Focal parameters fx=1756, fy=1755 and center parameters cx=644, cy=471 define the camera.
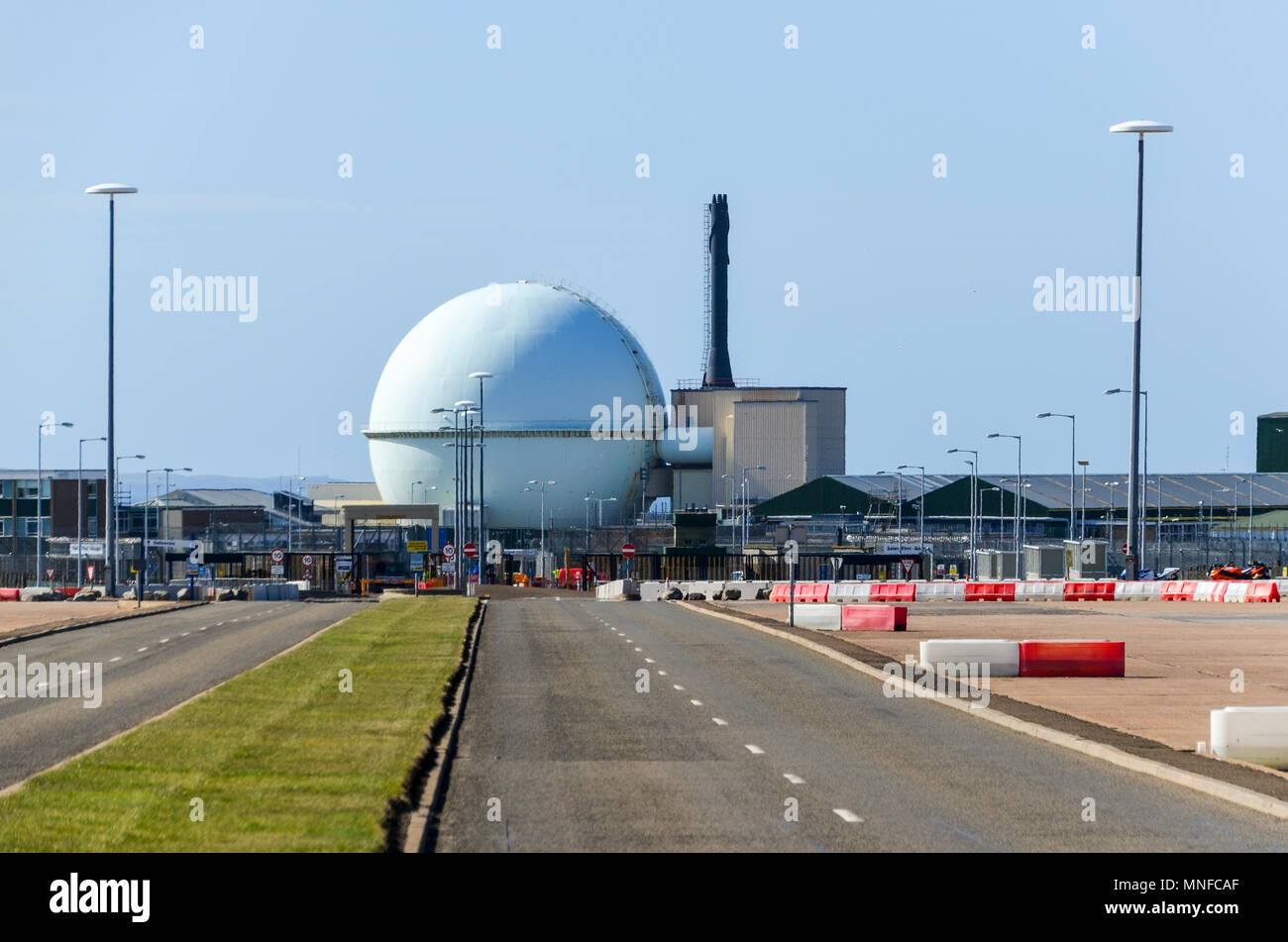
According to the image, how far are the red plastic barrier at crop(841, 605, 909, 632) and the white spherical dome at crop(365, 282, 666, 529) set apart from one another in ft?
254

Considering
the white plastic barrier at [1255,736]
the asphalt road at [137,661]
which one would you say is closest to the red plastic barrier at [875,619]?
the asphalt road at [137,661]

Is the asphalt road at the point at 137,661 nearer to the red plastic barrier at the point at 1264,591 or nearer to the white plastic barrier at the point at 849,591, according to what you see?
the white plastic barrier at the point at 849,591

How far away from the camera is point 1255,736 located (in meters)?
21.3

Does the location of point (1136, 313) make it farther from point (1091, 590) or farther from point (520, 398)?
point (520, 398)

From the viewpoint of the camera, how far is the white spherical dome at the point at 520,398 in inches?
5025

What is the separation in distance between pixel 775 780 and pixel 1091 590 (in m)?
53.6

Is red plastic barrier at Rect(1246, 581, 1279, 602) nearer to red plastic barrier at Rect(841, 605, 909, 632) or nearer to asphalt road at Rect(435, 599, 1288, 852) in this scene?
red plastic barrier at Rect(841, 605, 909, 632)

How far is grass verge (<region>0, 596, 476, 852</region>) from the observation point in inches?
560

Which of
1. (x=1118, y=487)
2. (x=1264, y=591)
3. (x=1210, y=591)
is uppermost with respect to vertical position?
(x=1118, y=487)

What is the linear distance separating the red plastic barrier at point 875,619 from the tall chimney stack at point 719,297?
94.1 metres

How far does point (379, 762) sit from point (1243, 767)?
9.94 m

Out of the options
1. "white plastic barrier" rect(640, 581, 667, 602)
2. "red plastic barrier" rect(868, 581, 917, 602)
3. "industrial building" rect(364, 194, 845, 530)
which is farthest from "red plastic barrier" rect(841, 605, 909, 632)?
"industrial building" rect(364, 194, 845, 530)

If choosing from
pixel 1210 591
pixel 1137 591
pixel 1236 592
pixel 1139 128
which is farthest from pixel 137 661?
pixel 1210 591

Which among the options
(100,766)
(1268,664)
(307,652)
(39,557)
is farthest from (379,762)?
(39,557)
